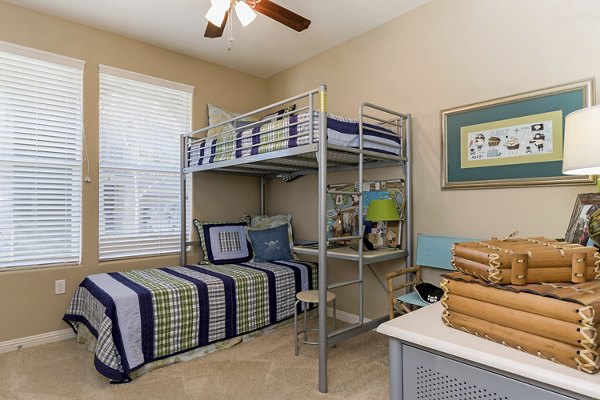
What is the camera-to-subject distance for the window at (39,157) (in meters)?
2.71

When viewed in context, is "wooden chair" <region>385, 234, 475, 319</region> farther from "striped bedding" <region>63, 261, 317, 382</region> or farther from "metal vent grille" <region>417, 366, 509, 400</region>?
"metal vent grille" <region>417, 366, 509, 400</region>

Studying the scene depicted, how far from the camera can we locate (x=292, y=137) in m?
2.42

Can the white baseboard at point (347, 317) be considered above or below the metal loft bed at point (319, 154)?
below

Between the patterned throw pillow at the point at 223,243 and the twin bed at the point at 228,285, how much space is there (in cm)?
15

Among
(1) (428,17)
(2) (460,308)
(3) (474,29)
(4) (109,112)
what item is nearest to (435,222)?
(3) (474,29)

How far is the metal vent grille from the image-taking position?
30.6 inches

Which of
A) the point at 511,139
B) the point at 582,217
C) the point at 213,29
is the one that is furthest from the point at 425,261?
the point at 213,29

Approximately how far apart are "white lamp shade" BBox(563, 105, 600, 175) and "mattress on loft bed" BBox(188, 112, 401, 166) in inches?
50.0

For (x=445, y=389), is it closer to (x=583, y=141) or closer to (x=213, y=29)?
(x=583, y=141)

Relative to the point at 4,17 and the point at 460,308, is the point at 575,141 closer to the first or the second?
the point at 460,308

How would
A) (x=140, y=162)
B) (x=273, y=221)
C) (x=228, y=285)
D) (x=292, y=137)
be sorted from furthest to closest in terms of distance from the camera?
1. (x=273, y=221)
2. (x=140, y=162)
3. (x=228, y=285)
4. (x=292, y=137)

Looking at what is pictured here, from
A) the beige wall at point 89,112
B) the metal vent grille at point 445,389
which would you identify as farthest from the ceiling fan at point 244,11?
the metal vent grille at point 445,389

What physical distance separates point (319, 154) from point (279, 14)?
3.07ft

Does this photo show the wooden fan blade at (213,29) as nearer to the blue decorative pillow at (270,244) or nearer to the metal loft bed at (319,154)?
the metal loft bed at (319,154)
